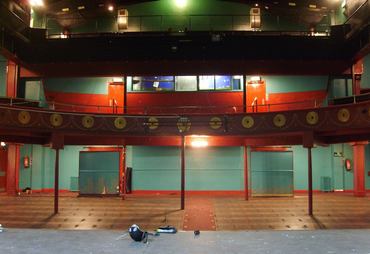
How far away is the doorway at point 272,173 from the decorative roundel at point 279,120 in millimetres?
3506

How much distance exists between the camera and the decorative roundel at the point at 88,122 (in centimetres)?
1836

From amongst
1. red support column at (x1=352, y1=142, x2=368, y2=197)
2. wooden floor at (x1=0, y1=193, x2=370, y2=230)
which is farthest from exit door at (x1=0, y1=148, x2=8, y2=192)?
red support column at (x1=352, y1=142, x2=368, y2=197)

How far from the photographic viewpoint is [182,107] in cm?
2067

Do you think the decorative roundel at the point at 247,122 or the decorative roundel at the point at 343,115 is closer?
the decorative roundel at the point at 343,115

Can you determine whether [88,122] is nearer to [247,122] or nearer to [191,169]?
[191,169]

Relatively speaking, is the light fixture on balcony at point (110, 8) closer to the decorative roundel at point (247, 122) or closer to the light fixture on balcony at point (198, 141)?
the light fixture on balcony at point (198, 141)

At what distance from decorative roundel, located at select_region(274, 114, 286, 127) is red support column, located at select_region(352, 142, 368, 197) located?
5209 millimetres

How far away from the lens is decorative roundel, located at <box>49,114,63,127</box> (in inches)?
701

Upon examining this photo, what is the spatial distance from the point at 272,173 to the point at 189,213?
5917 millimetres

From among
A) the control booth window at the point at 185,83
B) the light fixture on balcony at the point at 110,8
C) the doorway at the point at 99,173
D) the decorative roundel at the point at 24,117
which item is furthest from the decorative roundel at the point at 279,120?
the light fixture on balcony at the point at 110,8

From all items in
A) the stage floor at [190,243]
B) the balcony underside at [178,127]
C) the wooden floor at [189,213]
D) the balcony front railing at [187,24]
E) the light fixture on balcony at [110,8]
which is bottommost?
the wooden floor at [189,213]

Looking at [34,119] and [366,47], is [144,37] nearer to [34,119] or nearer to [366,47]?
[34,119]

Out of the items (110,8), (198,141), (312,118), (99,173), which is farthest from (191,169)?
(110,8)

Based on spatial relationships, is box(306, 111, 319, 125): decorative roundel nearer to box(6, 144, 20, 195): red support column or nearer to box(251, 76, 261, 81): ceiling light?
box(251, 76, 261, 81): ceiling light
